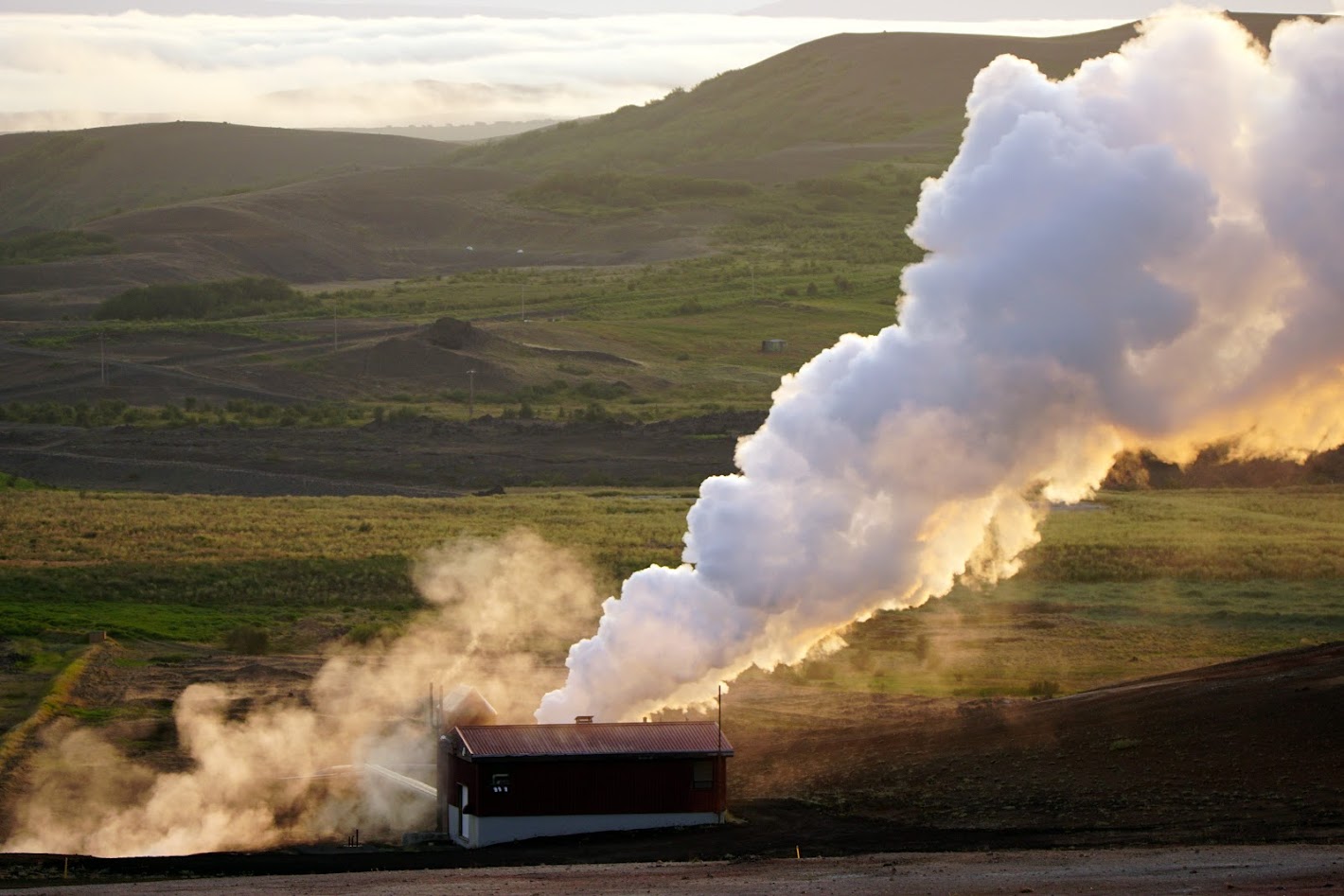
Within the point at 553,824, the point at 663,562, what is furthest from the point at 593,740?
the point at 663,562

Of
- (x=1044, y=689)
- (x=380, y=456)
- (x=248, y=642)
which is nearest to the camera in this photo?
(x=1044, y=689)

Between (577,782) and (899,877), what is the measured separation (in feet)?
33.5

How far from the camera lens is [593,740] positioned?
44.6m

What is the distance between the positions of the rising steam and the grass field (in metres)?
6.08

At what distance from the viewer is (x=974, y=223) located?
4403 cm

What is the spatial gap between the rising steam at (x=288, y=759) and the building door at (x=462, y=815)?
86.1 inches

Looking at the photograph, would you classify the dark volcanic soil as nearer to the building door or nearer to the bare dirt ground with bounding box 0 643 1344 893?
the bare dirt ground with bounding box 0 643 1344 893

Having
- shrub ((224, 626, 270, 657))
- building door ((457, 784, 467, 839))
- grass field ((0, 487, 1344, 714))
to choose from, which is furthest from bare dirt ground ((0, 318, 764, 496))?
building door ((457, 784, 467, 839))

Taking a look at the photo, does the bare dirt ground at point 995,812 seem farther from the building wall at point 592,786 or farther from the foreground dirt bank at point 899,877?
the building wall at point 592,786

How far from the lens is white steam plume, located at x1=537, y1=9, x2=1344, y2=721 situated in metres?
42.4

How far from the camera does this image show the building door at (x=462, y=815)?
145ft

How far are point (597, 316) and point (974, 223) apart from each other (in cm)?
14520

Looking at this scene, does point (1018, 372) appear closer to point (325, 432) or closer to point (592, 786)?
point (592, 786)

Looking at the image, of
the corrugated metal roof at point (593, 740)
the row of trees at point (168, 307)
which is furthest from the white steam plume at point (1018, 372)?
the row of trees at point (168, 307)
